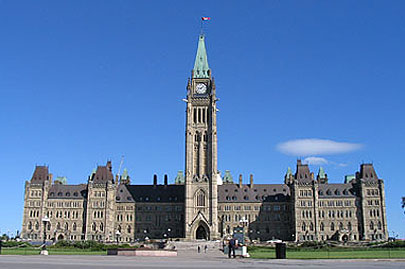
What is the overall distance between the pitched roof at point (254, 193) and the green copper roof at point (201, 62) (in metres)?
32.5

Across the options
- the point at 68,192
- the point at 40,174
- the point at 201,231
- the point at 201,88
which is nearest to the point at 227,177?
the point at 201,88

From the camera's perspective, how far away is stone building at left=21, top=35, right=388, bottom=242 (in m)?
122

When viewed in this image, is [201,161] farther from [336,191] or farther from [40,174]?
[40,174]

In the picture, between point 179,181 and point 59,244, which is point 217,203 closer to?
point 179,181

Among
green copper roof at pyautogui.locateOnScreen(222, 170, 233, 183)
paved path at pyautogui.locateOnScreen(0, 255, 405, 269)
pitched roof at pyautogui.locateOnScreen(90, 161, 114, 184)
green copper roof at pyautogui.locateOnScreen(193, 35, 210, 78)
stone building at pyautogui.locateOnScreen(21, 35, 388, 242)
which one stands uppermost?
green copper roof at pyautogui.locateOnScreen(193, 35, 210, 78)

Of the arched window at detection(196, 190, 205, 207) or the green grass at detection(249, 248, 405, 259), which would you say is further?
the arched window at detection(196, 190, 205, 207)

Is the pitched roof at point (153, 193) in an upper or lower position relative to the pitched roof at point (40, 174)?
lower

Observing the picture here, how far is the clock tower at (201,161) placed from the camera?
11944 centimetres

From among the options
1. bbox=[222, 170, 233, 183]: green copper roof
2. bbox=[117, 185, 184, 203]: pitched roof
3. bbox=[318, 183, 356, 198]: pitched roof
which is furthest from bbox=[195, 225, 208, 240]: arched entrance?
bbox=[222, 170, 233, 183]: green copper roof

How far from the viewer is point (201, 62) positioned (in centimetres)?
13488

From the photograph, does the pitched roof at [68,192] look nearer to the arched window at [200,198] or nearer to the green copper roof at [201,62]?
the arched window at [200,198]

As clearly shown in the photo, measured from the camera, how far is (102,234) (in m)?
124

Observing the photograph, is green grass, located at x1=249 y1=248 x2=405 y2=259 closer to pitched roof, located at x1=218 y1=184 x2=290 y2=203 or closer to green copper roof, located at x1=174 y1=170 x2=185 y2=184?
pitched roof, located at x1=218 y1=184 x2=290 y2=203

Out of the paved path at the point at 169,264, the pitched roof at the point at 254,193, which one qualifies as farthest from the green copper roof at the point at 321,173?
the paved path at the point at 169,264
